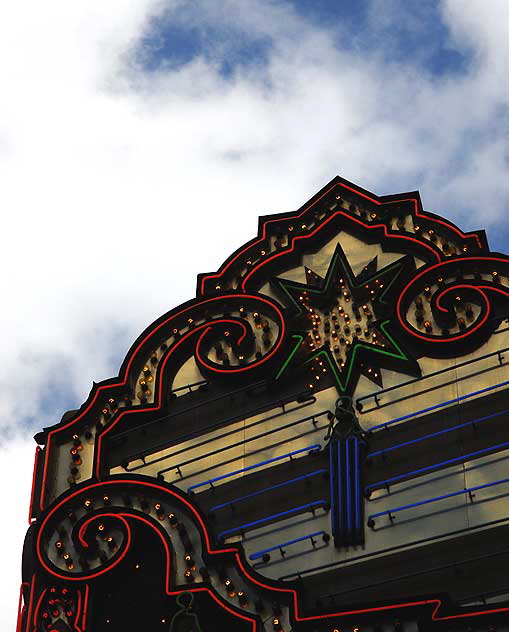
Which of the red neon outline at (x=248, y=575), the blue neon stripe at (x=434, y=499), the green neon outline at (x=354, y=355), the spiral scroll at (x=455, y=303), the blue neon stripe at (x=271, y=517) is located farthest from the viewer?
the green neon outline at (x=354, y=355)

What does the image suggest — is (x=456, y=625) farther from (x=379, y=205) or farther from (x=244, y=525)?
(x=379, y=205)

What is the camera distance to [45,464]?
1105 inches

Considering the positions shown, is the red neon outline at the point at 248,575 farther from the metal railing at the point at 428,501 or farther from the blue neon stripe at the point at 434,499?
→ the blue neon stripe at the point at 434,499

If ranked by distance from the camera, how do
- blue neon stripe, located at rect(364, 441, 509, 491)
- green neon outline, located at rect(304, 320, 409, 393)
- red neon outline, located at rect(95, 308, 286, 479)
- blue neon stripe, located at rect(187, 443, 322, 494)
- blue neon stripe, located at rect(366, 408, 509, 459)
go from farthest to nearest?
red neon outline, located at rect(95, 308, 286, 479) → green neon outline, located at rect(304, 320, 409, 393) → blue neon stripe, located at rect(187, 443, 322, 494) → blue neon stripe, located at rect(366, 408, 509, 459) → blue neon stripe, located at rect(364, 441, 509, 491)

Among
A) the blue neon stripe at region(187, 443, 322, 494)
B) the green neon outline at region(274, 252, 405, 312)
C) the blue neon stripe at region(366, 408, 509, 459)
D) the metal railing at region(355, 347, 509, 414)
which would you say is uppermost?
the green neon outline at region(274, 252, 405, 312)

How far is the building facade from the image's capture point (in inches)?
960

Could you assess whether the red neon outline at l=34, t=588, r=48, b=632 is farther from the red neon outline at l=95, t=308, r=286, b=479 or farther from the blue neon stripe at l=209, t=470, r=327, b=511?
the blue neon stripe at l=209, t=470, r=327, b=511

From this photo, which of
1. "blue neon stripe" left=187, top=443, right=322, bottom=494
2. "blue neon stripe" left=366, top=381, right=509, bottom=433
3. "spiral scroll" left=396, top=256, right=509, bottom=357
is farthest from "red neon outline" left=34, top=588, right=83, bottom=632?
"spiral scroll" left=396, top=256, right=509, bottom=357

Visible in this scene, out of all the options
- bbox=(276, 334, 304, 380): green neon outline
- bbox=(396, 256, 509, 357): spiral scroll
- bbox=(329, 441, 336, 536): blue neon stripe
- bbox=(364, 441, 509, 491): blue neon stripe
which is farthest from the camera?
bbox=(276, 334, 304, 380): green neon outline

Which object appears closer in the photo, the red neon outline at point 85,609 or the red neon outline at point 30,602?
the red neon outline at point 85,609

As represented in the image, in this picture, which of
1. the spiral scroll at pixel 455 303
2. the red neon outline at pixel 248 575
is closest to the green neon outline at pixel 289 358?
the spiral scroll at pixel 455 303

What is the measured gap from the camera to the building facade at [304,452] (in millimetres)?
24375

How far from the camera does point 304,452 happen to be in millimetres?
26531

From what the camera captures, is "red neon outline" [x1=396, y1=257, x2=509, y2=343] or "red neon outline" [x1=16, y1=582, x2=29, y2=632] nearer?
"red neon outline" [x1=16, y1=582, x2=29, y2=632]
